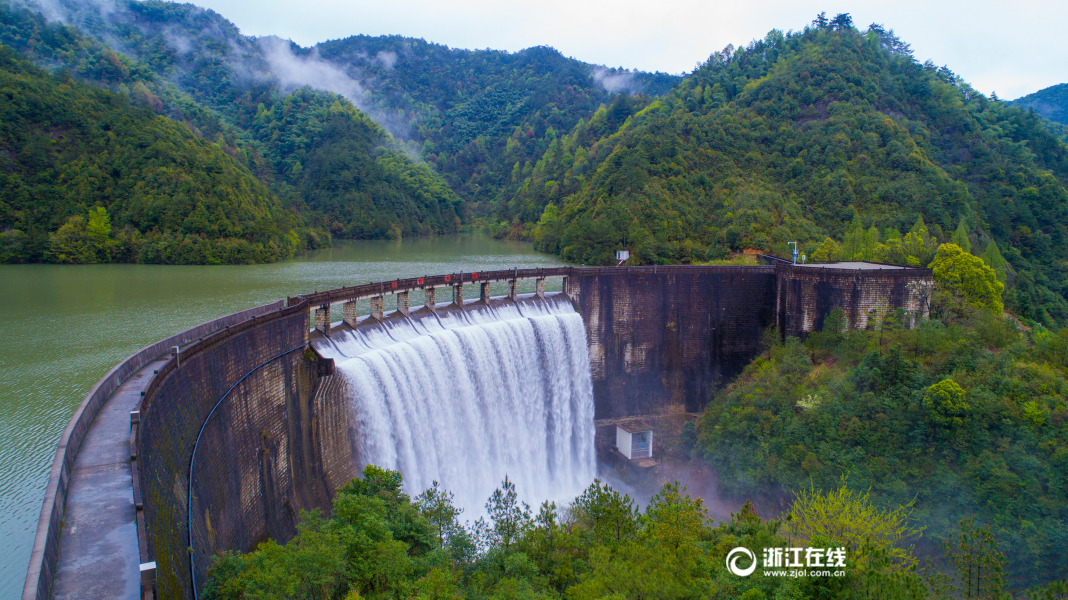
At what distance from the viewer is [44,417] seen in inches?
573

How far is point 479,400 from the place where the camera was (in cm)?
2073

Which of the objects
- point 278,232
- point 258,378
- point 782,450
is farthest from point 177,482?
point 278,232

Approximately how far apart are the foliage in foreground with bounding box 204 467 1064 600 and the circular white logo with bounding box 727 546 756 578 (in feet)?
0.56

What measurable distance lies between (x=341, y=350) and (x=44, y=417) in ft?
22.1

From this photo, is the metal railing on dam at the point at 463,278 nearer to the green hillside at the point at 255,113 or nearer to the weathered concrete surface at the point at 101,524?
the weathered concrete surface at the point at 101,524

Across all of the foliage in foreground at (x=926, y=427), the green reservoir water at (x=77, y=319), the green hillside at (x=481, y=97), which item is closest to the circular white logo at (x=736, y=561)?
the foliage in foreground at (x=926, y=427)

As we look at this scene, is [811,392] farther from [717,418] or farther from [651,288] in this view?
[651,288]

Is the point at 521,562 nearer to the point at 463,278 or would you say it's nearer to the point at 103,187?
the point at 463,278

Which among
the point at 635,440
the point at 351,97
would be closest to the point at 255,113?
the point at 351,97

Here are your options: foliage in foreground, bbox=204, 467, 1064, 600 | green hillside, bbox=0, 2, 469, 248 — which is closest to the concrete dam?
foliage in foreground, bbox=204, 467, 1064, 600

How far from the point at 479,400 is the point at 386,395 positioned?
172 inches

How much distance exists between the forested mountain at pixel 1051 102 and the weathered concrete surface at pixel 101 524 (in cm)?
14009

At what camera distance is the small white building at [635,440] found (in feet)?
87.9

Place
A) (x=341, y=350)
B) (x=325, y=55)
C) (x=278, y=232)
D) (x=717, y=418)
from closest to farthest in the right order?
(x=341, y=350) < (x=717, y=418) < (x=278, y=232) < (x=325, y=55)
